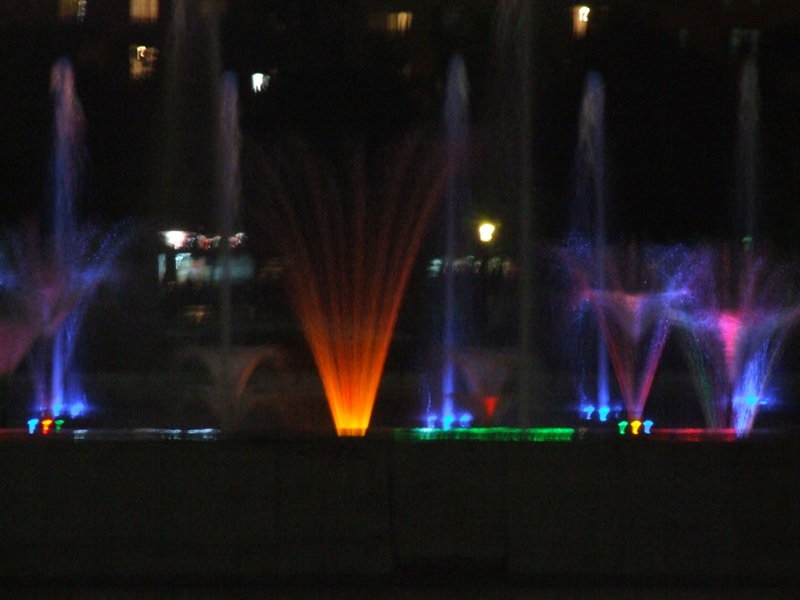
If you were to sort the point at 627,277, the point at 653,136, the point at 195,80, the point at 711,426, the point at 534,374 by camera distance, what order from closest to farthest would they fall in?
the point at 711,426 → the point at 534,374 → the point at 627,277 → the point at 195,80 → the point at 653,136

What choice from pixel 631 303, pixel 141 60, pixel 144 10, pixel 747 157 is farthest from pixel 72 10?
pixel 631 303

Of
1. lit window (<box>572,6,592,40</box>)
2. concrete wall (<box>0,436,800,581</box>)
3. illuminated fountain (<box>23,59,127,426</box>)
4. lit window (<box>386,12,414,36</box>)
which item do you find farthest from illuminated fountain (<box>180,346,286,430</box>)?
lit window (<box>386,12,414,36</box>)

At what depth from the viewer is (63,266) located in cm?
2175

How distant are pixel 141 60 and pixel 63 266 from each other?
14245 mm

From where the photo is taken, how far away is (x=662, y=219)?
29.5 m

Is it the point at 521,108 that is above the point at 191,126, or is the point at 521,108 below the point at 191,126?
below

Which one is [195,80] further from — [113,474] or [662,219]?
[113,474]

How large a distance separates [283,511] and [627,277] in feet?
58.6

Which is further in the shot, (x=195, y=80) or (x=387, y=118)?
(x=387, y=118)

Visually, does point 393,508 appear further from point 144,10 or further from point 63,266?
point 144,10

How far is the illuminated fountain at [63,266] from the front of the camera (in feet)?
61.8

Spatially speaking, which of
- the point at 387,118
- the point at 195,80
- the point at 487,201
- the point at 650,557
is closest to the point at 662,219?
the point at 487,201

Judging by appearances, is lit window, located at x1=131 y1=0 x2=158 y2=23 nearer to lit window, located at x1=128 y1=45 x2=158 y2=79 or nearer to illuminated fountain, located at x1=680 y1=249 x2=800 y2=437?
lit window, located at x1=128 y1=45 x2=158 y2=79

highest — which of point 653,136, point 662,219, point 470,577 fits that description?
point 653,136
